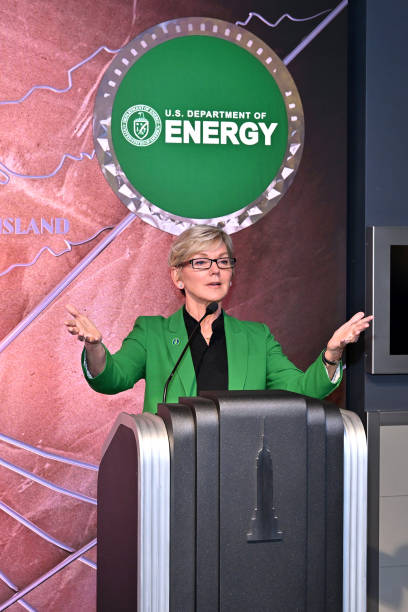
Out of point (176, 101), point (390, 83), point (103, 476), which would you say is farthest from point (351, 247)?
point (103, 476)

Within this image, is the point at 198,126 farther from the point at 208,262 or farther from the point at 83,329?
the point at 83,329

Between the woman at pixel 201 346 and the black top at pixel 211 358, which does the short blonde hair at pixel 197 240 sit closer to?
the woman at pixel 201 346

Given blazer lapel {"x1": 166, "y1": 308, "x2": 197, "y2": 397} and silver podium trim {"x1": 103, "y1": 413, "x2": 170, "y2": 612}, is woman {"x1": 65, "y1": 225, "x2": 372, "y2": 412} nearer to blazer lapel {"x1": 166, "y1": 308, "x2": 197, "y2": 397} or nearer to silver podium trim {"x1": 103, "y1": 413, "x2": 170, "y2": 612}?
blazer lapel {"x1": 166, "y1": 308, "x2": 197, "y2": 397}

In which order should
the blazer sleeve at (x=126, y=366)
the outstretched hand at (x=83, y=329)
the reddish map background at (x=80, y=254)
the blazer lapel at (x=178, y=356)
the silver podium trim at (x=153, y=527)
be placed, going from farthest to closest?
the reddish map background at (x=80, y=254)
the blazer lapel at (x=178, y=356)
the blazer sleeve at (x=126, y=366)
the outstretched hand at (x=83, y=329)
the silver podium trim at (x=153, y=527)

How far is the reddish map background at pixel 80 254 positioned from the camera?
296 cm

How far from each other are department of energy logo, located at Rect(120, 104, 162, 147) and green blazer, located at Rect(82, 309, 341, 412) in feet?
2.92

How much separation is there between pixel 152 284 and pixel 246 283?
1.21ft

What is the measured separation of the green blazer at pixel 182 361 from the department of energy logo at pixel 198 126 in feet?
2.44

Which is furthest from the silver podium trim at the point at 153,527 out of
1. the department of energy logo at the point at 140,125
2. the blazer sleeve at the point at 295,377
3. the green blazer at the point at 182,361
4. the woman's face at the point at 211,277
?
the department of energy logo at the point at 140,125

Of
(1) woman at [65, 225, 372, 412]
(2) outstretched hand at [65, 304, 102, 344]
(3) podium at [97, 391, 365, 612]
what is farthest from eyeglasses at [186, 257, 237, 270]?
(3) podium at [97, 391, 365, 612]

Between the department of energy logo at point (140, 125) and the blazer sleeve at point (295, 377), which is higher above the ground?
the department of energy logo at point (140, 125)

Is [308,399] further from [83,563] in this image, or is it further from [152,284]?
[83,563]

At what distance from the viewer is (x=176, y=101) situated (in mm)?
3072

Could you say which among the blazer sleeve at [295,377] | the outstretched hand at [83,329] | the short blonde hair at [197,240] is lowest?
the blazer sleeve at [295,377]
